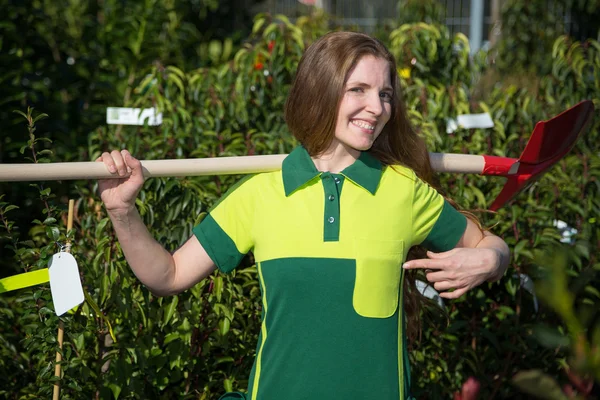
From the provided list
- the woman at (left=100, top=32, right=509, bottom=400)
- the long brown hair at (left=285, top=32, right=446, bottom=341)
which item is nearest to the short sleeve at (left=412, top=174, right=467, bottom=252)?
the woman at (left=100, top=32, right=509, bottom=400)

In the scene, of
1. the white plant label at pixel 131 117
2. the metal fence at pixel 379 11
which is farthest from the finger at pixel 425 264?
the metal fence at pixel 379 11

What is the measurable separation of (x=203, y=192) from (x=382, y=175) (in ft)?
3.25

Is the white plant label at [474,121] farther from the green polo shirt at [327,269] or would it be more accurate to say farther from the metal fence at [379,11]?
the metal fence at [379,11]

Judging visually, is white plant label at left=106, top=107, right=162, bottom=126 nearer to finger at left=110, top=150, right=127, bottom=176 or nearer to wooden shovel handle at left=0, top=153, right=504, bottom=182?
wooden shovel handle at left=0, top=153, right=504, bottom=182

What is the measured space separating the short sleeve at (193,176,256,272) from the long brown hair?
190 mm

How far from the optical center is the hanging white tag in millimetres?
1704

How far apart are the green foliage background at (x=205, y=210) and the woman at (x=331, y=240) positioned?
0.29 metres

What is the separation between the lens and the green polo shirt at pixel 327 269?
5.15 ft

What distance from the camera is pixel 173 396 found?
2486 millimetres

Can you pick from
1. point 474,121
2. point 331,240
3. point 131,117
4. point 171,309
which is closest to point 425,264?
point 331,240

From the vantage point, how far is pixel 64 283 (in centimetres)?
174

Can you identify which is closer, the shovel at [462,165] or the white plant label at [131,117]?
the shovel at [462,165]

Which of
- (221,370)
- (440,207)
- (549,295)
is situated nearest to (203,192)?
(221,370)

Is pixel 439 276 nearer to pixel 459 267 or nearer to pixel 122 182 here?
pixel 459 267
